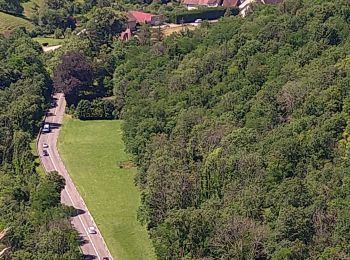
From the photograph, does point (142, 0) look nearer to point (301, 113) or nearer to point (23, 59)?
point (23, 59)

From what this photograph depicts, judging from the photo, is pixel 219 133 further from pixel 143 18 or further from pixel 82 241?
pixel 143 18

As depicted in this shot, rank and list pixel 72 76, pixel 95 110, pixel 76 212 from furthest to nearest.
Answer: pixel 72 76 → pixel 95 110 → pixel 76 212

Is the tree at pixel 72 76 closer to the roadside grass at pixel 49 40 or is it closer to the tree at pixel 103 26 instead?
the tree at pixel 103 26

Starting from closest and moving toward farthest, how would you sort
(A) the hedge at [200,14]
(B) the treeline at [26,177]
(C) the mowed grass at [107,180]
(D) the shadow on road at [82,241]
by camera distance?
(B) the treeline at [26,177] → (D) the shadow on road at [82,241] → (C) the mowed grass at [107,180] → (A) the hedge at [200,14]

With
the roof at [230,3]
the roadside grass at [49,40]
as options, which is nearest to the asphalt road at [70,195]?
the roadside grass at [49,40]

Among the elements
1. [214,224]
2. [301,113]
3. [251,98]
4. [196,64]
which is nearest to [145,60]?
[196,64]

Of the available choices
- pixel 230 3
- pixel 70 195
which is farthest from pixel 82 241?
pixel 230 3
